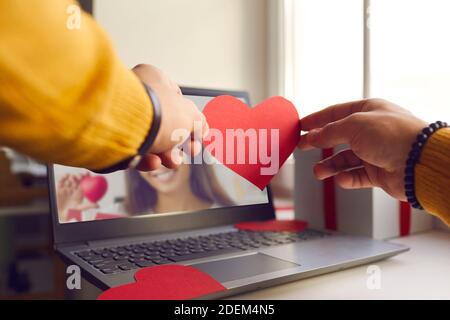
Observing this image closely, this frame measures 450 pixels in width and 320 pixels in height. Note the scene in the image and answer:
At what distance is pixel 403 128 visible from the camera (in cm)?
52

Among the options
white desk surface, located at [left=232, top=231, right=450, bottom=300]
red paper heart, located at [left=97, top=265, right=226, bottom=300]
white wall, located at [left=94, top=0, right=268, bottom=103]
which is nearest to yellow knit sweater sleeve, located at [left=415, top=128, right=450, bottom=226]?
white desk surface, located at [left=232, top=231, right=450, bottom=300]

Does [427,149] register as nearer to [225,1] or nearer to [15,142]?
[15,142]

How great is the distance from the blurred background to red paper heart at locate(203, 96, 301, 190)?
1.19 ft

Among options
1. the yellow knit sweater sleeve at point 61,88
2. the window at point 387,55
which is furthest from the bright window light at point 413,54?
the yellow knit sweater sleeve at point 61,88

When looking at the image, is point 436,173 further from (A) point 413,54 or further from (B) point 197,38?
(B) point 197,38

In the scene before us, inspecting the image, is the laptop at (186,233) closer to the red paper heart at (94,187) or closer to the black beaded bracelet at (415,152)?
the red paper heart at (94,187)

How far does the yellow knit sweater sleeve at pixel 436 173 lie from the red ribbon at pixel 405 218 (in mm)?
399

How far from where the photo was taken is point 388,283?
23.5 inches

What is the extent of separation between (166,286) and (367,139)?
0.32m

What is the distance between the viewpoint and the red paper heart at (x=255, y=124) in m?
0.61

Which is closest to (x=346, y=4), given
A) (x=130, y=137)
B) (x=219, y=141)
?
(x=219, y=141)

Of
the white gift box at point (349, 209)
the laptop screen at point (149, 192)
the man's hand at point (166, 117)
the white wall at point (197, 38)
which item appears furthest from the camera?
the white wall at point (197, 38)

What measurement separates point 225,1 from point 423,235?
87 centimetres

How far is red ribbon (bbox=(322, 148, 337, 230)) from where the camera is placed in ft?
2.99
